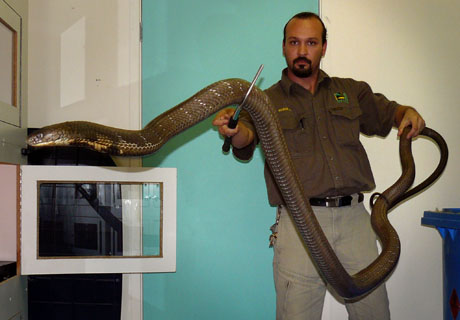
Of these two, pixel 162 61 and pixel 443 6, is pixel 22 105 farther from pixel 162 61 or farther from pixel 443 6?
pixel 443 6

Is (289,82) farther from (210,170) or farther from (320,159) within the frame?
(210,170)

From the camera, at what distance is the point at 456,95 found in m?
2.41

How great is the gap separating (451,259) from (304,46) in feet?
3.77

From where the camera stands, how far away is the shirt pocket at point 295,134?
72.9 inches

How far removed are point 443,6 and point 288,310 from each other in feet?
6.45

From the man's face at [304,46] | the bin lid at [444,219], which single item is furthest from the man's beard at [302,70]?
the bin lid at [444,219]

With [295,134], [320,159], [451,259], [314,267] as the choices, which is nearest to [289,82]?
[295,134]

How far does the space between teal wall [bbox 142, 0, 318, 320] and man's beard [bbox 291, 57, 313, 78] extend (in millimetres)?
414

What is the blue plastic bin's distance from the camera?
5.71 ft

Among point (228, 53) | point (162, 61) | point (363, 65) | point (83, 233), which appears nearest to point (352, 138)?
point (363, 65)

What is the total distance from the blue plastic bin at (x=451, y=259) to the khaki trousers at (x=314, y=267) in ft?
0.91

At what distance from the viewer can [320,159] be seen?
5.98ft

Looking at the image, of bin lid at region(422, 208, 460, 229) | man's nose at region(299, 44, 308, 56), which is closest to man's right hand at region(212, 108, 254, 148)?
man's nose at region(299, 44, 308, 56)

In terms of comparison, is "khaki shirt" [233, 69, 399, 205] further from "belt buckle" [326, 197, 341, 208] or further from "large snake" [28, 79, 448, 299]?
"large snake" [28, 79, 448, 299]
